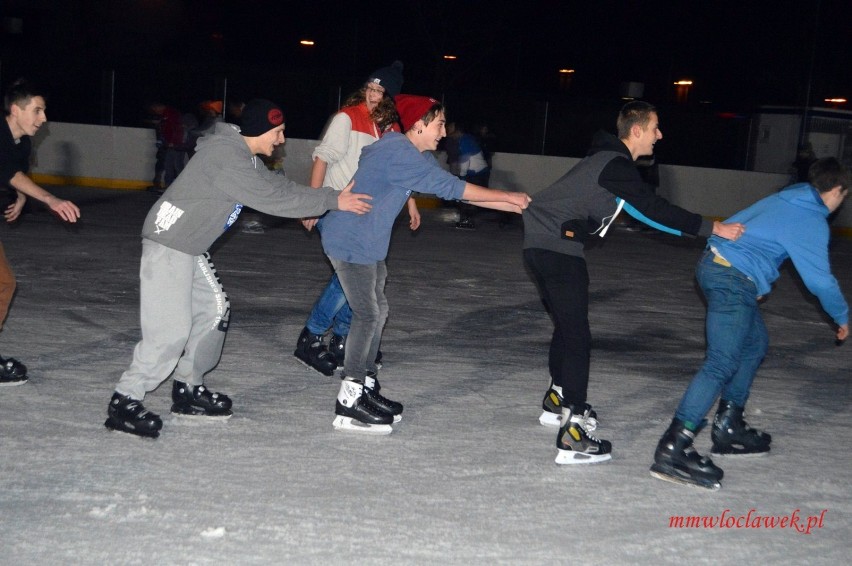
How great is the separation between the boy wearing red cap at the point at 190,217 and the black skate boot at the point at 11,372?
1.02m

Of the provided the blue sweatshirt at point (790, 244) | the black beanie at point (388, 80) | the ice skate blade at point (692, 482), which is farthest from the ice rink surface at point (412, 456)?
the black beanie at point (388, 80)

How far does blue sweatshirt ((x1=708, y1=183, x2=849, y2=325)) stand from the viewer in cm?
440

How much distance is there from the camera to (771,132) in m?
22.3

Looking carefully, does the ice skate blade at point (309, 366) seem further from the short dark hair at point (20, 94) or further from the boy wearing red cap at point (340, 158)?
the short dark hair at point (20, 94)

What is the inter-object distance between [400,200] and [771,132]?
19164 mm

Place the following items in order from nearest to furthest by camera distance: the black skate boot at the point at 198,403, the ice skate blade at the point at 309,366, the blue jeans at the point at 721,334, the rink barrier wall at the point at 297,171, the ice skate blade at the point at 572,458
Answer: the blue jeans at the point at 721,334
the ice skate blade at the point at 572,458
the black skate boot at the point at 198,403
the ice skate blade at the point at 309,366
the rink barrier wall at the point at 297,171

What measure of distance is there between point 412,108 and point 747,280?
1792 mm

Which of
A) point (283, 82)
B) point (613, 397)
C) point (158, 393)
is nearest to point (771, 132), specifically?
point (283, 82)

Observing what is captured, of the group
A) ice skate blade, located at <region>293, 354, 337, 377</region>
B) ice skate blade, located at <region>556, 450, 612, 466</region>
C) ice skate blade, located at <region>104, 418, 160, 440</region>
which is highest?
ice skate blade, located at <region>556, 450, 612, 466</region>

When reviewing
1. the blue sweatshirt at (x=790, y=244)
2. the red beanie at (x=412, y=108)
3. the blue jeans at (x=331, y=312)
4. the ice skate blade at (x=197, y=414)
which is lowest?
the ice skate blade at (x=197, y=414)

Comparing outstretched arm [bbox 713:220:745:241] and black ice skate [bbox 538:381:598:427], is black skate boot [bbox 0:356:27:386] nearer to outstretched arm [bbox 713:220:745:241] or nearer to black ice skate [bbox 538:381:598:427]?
black ice skate [bbox 538:381:598:427]

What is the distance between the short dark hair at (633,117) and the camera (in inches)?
183

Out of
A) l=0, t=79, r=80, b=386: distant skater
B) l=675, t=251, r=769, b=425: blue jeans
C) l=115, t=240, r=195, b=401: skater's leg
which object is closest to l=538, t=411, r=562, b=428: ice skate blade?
l=675, t=251, r=769, b=425: blue jeans

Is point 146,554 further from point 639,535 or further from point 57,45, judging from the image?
point 57,45
